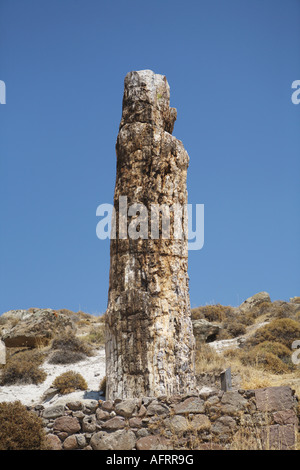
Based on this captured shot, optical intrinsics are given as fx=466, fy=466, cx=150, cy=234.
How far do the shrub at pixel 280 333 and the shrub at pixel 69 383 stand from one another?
7.08m

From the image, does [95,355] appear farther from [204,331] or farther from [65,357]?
[204,331]

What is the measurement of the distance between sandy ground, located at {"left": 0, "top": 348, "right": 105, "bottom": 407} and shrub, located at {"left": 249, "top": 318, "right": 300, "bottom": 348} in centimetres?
580

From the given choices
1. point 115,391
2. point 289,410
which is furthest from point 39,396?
point 289,410

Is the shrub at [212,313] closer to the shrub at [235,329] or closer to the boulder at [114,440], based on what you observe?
the shrub at [235,329]

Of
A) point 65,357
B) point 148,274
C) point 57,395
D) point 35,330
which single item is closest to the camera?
point 148,274

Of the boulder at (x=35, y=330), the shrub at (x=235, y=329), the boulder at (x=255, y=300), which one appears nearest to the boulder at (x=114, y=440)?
the boulder at (x=35, y=330)

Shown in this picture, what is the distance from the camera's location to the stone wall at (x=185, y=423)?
6.78 m

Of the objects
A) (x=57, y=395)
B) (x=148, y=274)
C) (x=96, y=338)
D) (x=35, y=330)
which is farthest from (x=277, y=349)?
(x=35, y=330)

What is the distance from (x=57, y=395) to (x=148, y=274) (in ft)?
14.4

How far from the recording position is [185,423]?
22.6 ft

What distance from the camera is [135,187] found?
9.52m

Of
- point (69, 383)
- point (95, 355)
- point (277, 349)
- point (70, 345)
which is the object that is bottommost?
point (69, 383)

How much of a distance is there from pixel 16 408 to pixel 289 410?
417 centimetres
